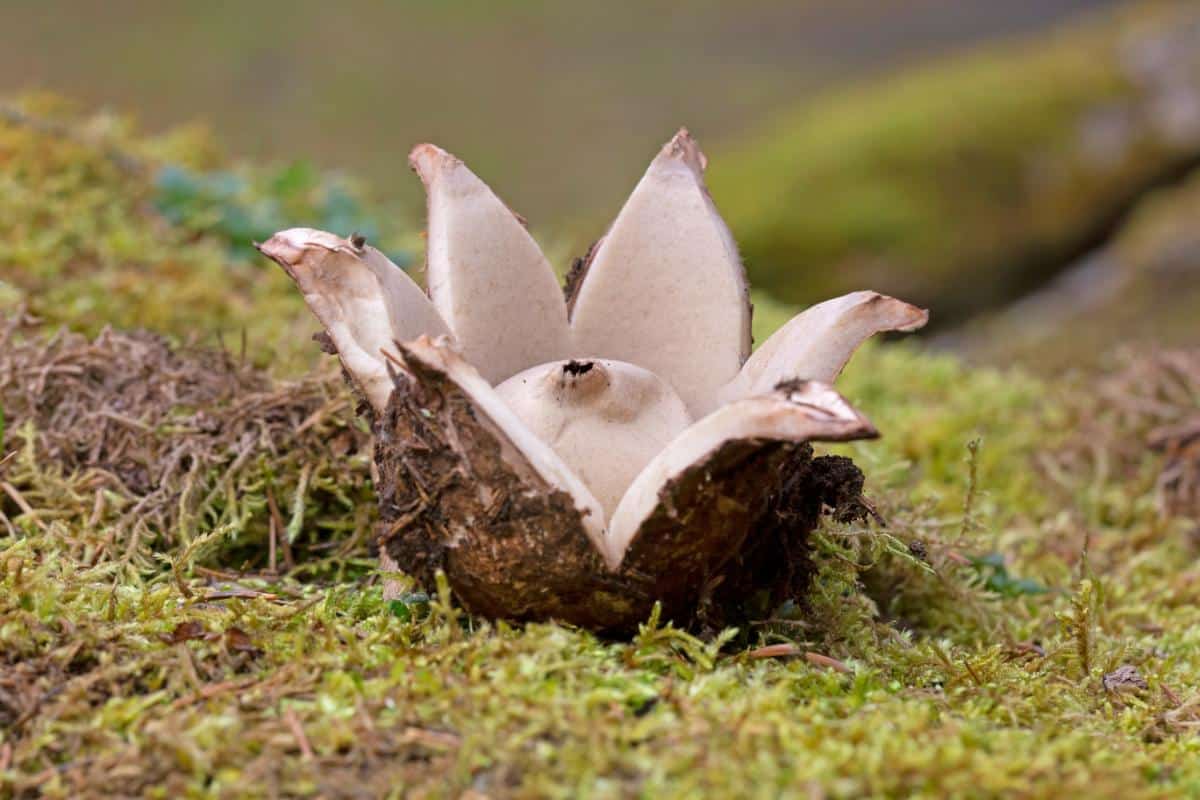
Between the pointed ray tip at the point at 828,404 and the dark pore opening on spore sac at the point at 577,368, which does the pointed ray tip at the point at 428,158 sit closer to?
the dark pore opening on spore sac at the point at 577,368

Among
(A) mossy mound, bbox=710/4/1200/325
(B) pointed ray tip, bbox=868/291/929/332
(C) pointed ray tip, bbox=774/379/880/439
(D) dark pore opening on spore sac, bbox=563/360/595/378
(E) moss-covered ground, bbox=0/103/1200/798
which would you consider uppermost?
(A) mossy mound, bbox=710/4/1200/325

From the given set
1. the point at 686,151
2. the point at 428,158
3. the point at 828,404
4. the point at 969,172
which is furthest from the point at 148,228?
the point at 969,172

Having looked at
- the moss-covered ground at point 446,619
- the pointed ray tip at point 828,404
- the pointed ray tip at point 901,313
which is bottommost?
the moss-covered ground at point 446,619

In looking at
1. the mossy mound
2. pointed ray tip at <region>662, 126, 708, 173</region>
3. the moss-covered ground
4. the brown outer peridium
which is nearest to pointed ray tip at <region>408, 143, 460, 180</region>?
pointed ray tip at <region>662, 126, 708, 173</region>

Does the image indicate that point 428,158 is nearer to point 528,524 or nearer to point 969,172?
point 528,524

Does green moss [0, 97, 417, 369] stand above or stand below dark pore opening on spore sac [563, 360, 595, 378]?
above

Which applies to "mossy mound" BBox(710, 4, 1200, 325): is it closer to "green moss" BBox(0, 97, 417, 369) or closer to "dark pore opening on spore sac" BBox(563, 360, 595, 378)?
"green moss" BBox(0, 97, 417, 369)

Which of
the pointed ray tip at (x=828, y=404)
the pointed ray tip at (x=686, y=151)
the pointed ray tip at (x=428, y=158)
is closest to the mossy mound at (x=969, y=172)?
the pointed ray tip at (x=686, y=151)
